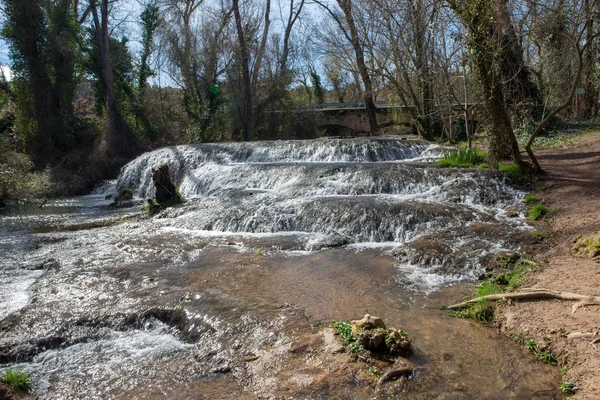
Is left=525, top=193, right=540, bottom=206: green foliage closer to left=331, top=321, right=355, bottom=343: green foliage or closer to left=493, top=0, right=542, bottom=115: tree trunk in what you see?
left=331, top=321, right=355, bottom=343: green foliage

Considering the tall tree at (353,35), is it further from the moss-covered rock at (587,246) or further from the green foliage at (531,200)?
the moss-covered rock at (587,246)

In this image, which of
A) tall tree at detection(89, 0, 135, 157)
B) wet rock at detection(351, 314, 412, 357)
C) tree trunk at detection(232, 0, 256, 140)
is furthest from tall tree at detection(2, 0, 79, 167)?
wet rock at detection(351, 314, 412, 357)

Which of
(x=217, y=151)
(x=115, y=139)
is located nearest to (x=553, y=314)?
(x=217, y=151)

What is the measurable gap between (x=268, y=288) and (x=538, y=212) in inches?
202

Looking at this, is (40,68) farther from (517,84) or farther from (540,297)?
(540,297)

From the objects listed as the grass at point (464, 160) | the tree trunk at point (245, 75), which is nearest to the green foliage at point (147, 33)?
the tree trunk at point (245, 75)

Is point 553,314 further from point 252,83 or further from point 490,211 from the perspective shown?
point 252,83

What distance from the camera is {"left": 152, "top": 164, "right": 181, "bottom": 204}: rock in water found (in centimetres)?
1098

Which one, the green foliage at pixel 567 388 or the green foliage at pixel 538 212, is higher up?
the green foliage at pixel 538 212

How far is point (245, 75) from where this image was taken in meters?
22.5

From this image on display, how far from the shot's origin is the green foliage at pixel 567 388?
3.12 m

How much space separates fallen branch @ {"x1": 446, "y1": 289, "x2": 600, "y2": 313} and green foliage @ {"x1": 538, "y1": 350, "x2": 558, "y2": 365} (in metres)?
0.63

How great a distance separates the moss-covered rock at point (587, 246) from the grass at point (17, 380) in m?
6.08

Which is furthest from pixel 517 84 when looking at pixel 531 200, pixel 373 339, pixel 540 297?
pixel 373 339
